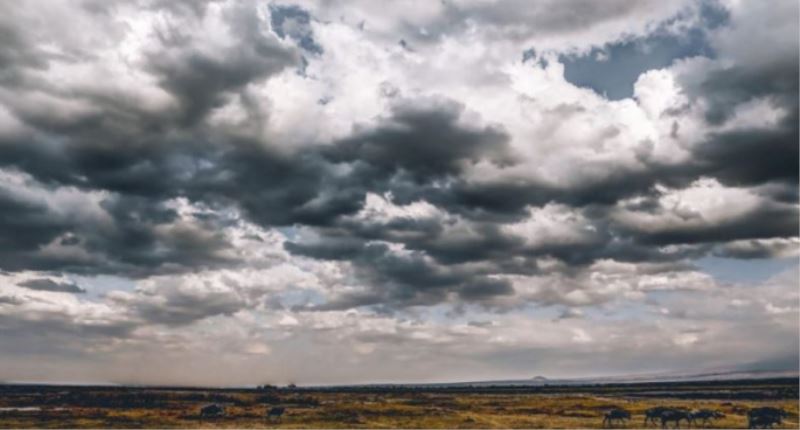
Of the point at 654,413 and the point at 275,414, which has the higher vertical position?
the point at 275,414

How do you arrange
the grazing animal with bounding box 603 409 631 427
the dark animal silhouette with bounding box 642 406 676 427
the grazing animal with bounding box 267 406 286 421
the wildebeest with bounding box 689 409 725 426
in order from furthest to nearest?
the grazing animal with bounding box 267 406 286 421, the dark animal silhouette with bounding box 642 406 676 427, the wildebeest with bounding box 689 409 725 426, the grazing animal with bounding box 603 409 631 427

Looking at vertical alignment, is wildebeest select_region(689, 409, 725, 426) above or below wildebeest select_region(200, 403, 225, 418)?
A: below

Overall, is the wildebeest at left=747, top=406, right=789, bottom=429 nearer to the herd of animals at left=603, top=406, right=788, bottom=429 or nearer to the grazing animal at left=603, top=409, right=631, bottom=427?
the herd of animals at left=603, top=406, right=788, bottom=429

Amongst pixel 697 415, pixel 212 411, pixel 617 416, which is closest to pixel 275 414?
pixel 212 411

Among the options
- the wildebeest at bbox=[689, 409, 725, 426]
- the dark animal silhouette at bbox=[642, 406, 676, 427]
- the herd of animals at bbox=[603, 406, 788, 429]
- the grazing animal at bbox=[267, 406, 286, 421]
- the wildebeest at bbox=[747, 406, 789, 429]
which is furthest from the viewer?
the grazing animal at bbox=[267, 406, 286, 421]

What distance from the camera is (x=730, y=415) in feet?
315

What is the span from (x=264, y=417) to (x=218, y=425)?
14.5 metres

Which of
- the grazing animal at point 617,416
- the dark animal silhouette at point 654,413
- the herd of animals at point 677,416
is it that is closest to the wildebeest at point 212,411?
the herd of animals at point 677,416

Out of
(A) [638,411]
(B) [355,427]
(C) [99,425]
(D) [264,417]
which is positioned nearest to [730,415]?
(A) [638,411]

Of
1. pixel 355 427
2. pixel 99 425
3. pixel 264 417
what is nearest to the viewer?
pixel 355 427

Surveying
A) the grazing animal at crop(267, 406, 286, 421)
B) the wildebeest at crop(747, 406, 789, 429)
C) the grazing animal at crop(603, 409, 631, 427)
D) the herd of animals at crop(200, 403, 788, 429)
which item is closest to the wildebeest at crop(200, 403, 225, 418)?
the herd of animals at crop(200, 403, 788, 429)

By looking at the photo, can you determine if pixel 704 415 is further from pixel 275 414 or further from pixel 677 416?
pixel 275 414

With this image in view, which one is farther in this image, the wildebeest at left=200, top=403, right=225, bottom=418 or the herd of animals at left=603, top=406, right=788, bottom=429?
the wildebeest at left=200, top=403, right=225, bottom=418

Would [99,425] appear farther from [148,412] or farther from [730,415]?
[730,415]
